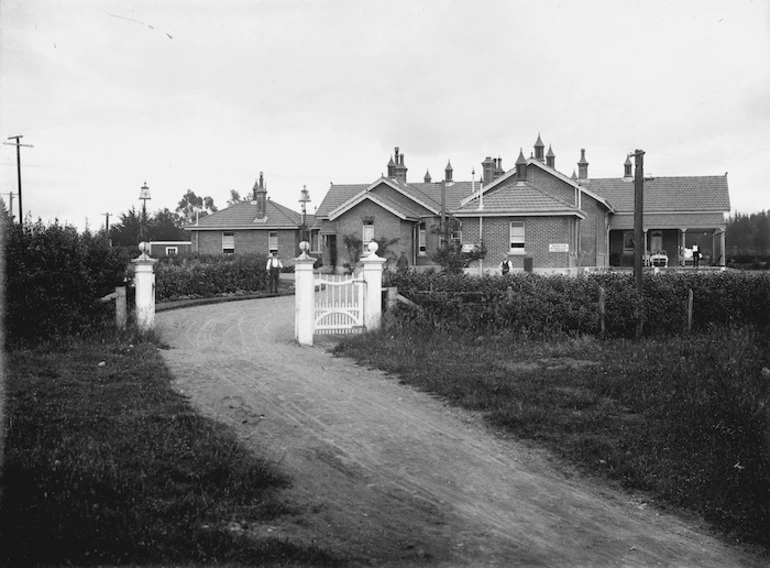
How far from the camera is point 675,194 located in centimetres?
5116

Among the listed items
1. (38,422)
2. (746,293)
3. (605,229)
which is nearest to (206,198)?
(605,229)

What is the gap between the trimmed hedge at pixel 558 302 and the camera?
1673cm

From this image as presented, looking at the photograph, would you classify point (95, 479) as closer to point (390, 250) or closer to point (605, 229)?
point (390, 250)

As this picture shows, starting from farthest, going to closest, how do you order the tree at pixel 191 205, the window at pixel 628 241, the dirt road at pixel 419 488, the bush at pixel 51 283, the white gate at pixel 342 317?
the tree at pixel 191 205, the window at pixel 628 241, the white gate at pixel 342 317, the bush at pixel 51 283, the dirt road at pixel 419 488

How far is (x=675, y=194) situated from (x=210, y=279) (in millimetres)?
35026

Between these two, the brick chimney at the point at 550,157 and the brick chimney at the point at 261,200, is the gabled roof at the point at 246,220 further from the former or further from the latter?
the brick chimney at the point at 550,157

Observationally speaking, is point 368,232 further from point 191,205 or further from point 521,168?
point 191,205

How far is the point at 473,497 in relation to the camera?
6.86 metres

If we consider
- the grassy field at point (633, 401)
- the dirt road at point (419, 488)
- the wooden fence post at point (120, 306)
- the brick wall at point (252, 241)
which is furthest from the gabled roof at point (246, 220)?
the dirt road at point (419, 488)

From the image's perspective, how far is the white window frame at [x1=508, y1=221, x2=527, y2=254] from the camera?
3650 centimetres

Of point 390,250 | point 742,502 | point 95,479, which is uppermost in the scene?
point 390,250

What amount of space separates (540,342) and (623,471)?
8083 mm

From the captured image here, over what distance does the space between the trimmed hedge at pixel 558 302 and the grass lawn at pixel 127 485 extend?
26.5 ft

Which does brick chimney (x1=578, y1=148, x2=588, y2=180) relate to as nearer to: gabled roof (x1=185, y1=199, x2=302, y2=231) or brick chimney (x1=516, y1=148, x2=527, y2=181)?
brick chimney (x1=516, y1=148, x2=527, y2=181)
